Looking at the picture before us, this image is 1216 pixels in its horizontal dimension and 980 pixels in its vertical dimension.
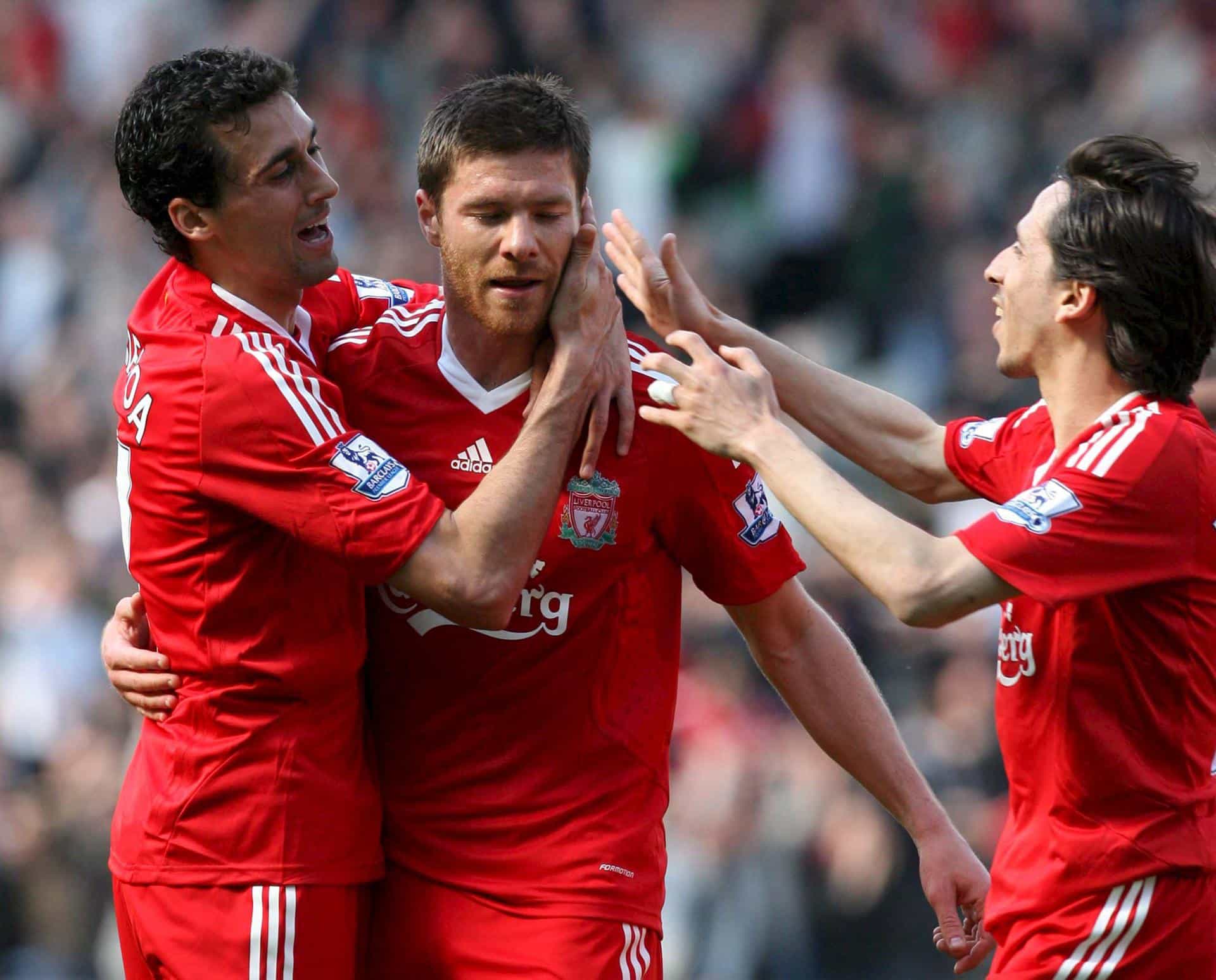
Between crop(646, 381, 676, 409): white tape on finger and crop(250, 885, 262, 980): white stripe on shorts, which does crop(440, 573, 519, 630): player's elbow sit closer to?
crop(646, 381, 676, 409): white tape on finger

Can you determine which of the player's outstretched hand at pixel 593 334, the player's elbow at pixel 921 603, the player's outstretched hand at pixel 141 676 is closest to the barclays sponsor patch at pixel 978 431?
the player's elbow at pixel 921 603

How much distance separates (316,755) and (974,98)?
27.1ft

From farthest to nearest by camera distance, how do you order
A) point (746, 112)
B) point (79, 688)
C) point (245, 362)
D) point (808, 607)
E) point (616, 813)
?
point (746, 112), point (79, 688), point (808, 607), point (616, 813), point (245, 362)

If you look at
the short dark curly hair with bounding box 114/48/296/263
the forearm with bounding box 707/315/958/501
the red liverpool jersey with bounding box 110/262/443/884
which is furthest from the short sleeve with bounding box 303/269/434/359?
the forearm with bounding box 707/315/958/501


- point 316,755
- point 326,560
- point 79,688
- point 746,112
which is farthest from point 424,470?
point 746,112

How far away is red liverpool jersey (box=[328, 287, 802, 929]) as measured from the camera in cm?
399

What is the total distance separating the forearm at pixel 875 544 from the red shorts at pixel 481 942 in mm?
971

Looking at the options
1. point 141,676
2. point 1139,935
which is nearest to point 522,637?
point 141,676

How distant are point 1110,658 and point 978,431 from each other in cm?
81

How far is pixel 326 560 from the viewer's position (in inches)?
→ 154

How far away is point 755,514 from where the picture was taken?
4.19m

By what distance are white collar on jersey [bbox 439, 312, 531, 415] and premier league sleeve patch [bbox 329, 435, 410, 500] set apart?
38 centimetres

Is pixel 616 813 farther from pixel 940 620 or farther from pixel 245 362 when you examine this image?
pixel 245 362

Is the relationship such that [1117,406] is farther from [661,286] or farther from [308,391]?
[308,391]
